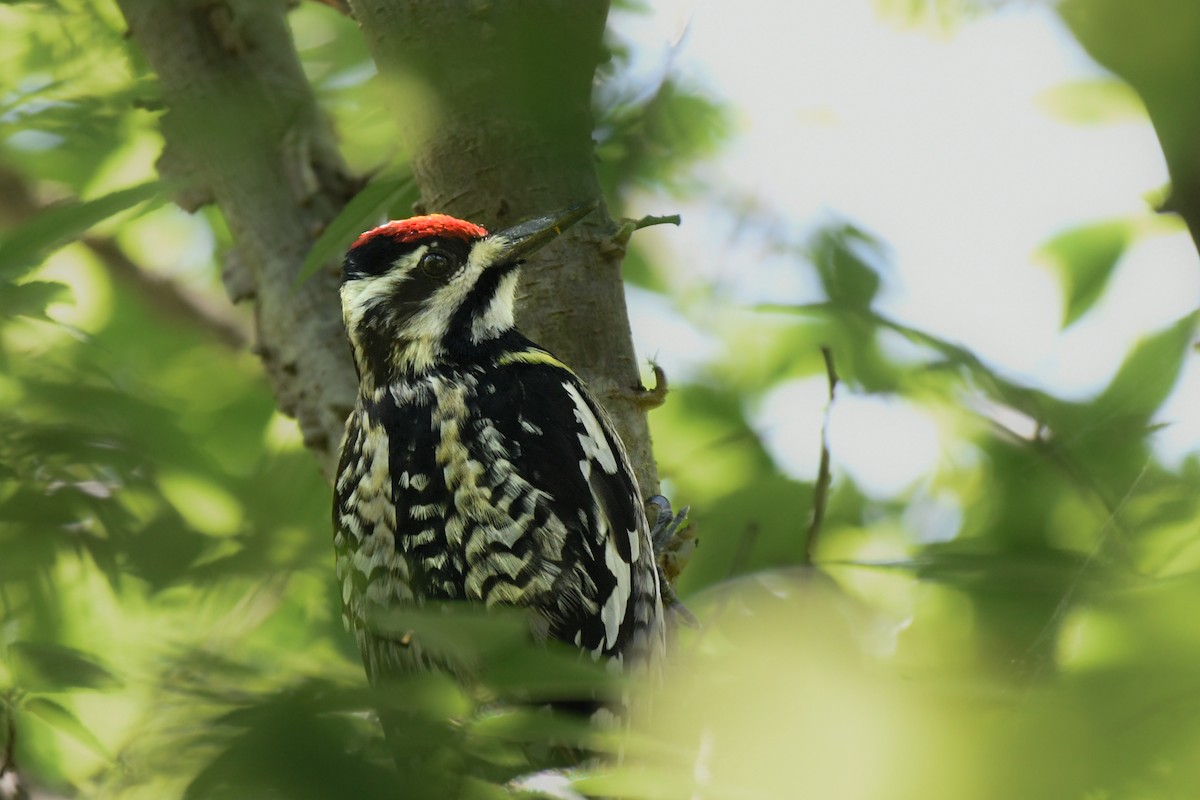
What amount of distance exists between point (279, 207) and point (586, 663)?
261cm

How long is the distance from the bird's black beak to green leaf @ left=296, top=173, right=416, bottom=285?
1.03 feet

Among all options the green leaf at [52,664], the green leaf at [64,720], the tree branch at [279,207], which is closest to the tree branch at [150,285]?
the tree branch at [279,207]

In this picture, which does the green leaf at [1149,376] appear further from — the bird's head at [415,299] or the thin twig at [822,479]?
the bird's head at [415,299]

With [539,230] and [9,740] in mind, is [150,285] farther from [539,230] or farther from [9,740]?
[9,740]

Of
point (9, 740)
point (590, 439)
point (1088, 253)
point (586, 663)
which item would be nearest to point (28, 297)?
point (9, 740)

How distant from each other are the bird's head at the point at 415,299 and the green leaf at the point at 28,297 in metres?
1.45

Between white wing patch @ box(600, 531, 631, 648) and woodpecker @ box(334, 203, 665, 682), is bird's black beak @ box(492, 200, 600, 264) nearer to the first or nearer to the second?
woodpecker @ box(334, 203, 665, 682)

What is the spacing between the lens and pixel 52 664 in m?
1.18

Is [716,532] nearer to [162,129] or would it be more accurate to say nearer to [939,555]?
[939,555]

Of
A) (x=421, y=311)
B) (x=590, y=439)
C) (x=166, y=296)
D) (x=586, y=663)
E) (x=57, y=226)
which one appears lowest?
(x=166, y=296)

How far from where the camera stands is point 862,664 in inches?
41.3

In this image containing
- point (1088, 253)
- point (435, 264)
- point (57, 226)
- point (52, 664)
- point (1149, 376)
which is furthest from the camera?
point (1088, 253)

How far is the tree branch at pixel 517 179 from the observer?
1.79m

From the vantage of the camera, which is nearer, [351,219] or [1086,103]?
[351,219]
